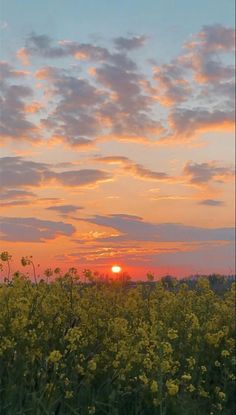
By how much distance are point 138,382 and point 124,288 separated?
3.66m

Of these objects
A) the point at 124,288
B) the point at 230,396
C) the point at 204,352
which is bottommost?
the point at 230,396

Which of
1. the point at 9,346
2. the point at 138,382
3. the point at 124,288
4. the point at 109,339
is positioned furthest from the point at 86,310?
the point at 124,288

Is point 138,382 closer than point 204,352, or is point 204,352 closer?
point 138,382

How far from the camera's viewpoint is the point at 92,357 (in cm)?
698

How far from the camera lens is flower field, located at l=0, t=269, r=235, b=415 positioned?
6.18m

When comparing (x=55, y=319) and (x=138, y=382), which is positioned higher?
(x=55, y=319)

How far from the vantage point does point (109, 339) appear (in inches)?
282

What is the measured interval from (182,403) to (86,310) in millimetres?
1744

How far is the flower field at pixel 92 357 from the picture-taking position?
618 centimetres

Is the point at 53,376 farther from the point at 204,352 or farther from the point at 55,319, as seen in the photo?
the point at 204,352

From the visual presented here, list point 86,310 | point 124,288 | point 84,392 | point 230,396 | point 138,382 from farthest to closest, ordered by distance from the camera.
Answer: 1. point 124,288
2. point 230,396
3. point 86,310
4. point 138,382
5. point 84,392

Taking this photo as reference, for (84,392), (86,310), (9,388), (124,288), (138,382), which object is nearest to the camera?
(9,388)

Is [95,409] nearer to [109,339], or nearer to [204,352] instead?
[109,339]

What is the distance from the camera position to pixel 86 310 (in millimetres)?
7887
